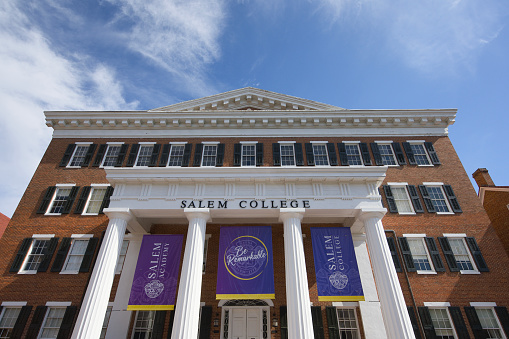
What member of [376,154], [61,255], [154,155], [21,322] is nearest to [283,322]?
[376,154]

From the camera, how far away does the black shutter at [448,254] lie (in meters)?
18.0

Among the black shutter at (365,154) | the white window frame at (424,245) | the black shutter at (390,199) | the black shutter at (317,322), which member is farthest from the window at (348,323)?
the black shutter at (365,154)

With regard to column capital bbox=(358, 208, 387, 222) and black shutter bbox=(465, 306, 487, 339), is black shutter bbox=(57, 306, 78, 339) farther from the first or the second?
black shutter bbox=(465, 306, 487, 339)

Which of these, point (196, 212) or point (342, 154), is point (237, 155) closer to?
point (196, 212)

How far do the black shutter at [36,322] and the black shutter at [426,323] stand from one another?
73.2 feet

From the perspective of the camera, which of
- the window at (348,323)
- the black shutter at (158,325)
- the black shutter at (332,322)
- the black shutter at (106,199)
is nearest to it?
the black shutter at (332,322)

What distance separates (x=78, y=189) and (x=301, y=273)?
1720 centimetres

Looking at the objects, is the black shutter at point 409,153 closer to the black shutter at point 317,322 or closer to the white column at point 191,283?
the black shutter at point 317,322

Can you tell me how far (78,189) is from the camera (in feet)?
69.5

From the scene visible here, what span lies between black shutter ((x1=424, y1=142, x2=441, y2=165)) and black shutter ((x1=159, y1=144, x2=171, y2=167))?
20.8 meters

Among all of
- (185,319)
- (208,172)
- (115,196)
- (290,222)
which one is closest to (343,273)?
(290,222)

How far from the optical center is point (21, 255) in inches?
734

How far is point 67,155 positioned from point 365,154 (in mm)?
23677

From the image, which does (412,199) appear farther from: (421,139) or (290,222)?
(290,222)
